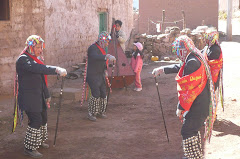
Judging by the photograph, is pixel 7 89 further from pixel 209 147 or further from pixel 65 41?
pixel 209 147

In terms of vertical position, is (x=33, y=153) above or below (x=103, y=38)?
below

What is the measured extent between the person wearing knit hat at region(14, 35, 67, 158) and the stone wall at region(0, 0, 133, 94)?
4.32 meters

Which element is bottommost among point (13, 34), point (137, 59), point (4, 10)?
point (137, 59)

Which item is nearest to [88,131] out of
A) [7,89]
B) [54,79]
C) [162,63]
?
[7,89]

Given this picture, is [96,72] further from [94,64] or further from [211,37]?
[211,37]

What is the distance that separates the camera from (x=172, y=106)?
8938 millimetres

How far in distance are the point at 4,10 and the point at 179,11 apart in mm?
19530

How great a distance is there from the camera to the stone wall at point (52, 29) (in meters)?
9.62

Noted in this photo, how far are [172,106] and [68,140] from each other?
341 cm

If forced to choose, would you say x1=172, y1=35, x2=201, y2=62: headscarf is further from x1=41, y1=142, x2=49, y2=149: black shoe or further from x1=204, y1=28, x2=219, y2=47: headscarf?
x1=41, y1=142, x2=49, y2=149: black shoe

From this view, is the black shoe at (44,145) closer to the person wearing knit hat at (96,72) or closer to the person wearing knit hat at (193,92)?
the person wearing knit hat at (96,72)

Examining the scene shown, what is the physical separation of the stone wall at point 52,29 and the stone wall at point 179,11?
43.2 feet

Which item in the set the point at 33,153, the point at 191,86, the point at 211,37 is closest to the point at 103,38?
the point at 211,37

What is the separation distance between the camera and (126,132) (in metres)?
6.84
